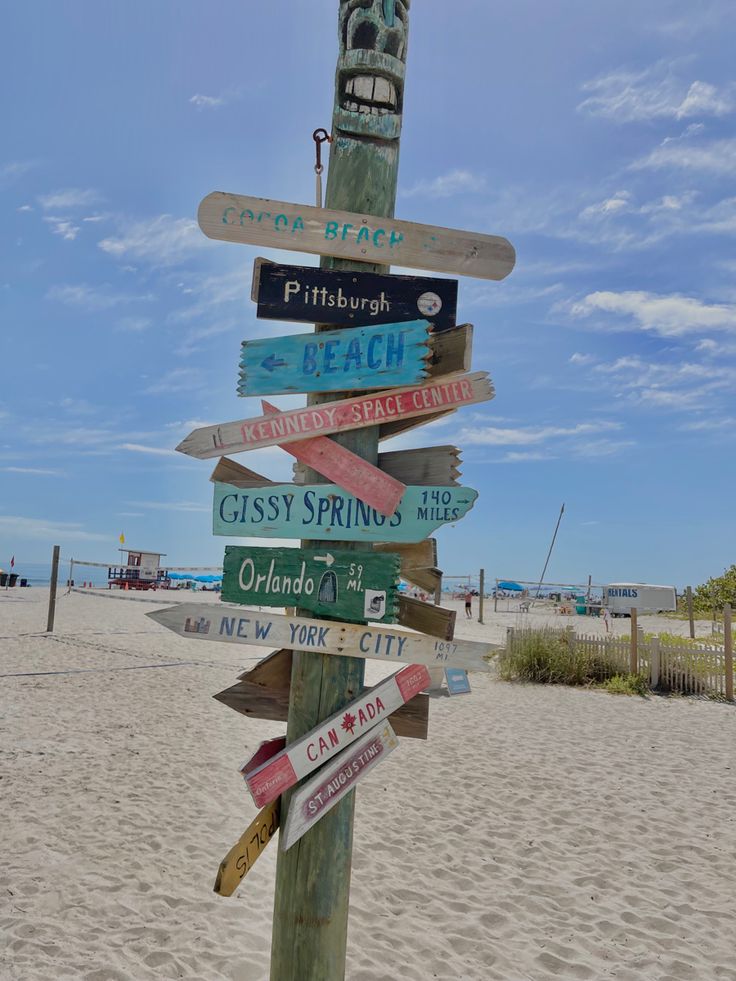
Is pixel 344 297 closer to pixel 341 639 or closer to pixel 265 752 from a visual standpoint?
pixel 341 639

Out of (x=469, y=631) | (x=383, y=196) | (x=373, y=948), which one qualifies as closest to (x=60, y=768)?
(x=373, y=948)

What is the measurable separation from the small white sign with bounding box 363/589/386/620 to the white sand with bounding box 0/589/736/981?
2.40 metres

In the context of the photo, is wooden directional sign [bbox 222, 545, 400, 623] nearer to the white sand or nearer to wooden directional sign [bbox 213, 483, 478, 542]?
wooden directional sign [bbox 213, 483, 478, 542]

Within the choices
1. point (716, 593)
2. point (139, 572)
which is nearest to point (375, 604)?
point (716, 593)

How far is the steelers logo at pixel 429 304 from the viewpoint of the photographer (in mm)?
2402

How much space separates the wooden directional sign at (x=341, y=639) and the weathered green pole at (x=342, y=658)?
11 cm

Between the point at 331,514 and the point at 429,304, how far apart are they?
833 mm

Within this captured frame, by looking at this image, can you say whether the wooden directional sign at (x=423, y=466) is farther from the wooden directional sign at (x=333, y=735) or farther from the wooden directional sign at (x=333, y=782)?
the wooden directional sign at (x=333, y=782)

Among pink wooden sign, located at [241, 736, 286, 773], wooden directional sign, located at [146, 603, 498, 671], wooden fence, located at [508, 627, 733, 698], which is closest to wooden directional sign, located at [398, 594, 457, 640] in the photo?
wooden directional sign, located at [146, 603, 498, 671]

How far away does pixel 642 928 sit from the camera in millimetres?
4023

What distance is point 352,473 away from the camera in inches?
89.4

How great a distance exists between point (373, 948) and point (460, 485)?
288 cm

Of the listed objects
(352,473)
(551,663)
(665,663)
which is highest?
(352,473)

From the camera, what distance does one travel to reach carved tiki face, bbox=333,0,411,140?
8.05 ft
